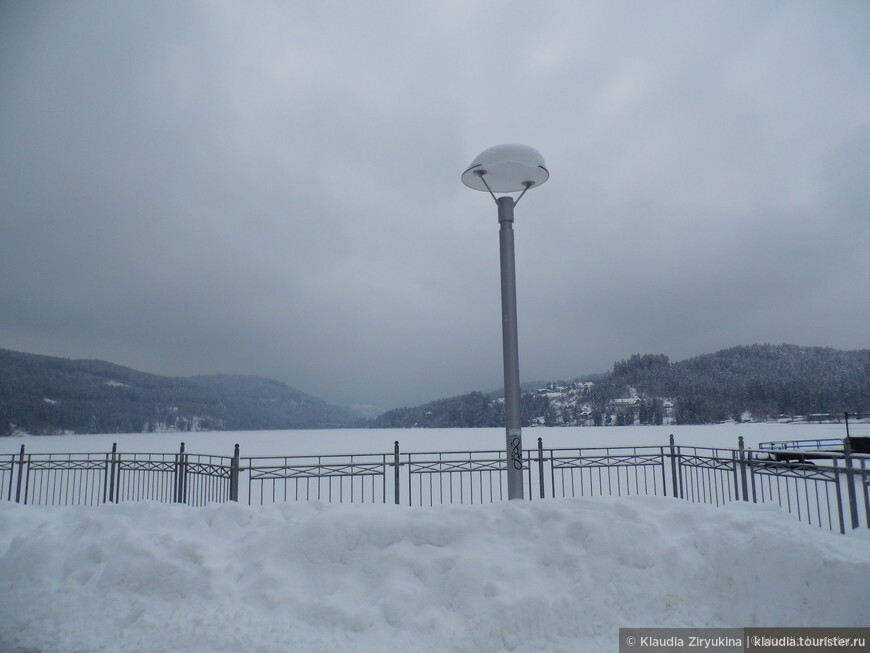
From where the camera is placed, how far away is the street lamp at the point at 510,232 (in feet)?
25.5

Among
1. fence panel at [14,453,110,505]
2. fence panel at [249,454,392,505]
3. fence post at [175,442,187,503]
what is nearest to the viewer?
fence panel at [249,454,392,505]

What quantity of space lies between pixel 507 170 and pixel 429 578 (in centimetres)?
544

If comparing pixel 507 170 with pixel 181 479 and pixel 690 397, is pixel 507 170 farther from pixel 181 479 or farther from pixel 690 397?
pixel 690 397

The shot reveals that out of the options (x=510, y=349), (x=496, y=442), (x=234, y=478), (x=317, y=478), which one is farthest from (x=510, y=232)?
(x=496, y=442)

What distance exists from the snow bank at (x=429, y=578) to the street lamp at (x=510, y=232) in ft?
4.71

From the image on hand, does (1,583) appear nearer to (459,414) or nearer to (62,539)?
(62,539)

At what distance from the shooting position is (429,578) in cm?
560

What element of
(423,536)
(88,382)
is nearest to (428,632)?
(423,536)

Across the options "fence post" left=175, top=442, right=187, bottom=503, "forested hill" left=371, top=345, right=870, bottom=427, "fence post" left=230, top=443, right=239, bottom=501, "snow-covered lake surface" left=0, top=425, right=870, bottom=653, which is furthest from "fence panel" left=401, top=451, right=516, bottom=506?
"forested hill" left=371, top=345, right=870, bottom=427

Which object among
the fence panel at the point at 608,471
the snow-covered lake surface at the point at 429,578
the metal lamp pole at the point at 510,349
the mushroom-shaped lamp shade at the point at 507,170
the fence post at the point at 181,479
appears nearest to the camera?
the snow-covered lake surface at the point at 429,578

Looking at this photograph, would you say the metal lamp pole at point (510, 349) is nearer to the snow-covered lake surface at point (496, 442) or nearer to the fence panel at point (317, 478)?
the fence panel at point (317, 478)

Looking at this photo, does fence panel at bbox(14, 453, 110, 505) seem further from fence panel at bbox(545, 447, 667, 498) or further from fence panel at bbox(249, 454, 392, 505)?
Answer: fence panel at bbox(545, 447, 667, 498)

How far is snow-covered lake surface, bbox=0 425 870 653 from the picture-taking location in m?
4.88

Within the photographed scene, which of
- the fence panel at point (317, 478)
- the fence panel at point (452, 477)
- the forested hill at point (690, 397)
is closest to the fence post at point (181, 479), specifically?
the fence panel at point (317, 478)
